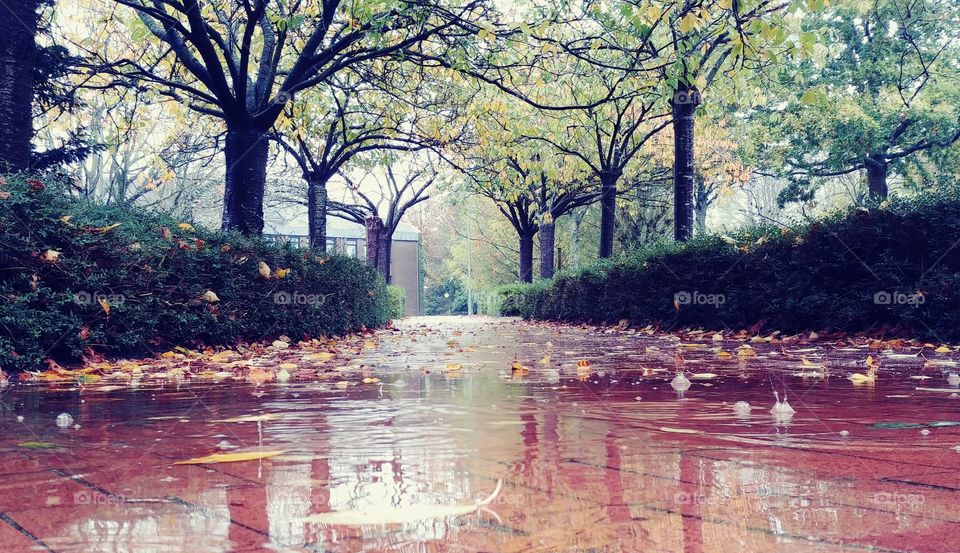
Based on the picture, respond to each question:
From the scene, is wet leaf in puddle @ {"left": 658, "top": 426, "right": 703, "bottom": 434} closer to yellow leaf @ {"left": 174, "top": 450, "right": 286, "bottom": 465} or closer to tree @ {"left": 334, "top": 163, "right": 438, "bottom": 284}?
yellow leaf @ {"left": 174, "top": 450, "right": 286, "bottom": 465}

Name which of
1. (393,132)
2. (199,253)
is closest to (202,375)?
(199,253)

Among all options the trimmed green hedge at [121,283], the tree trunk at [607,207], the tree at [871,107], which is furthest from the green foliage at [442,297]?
the trimmed green hedge at [121,283]

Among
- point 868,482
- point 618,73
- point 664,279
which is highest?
point 618,73

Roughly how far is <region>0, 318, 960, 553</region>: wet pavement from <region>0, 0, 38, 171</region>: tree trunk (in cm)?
464

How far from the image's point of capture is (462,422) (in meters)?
3.09

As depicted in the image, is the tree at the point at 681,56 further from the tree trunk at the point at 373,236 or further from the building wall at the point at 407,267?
the building wall at the point at 407,267

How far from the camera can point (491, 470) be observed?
Result: 2.14m

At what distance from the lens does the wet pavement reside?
1.50m

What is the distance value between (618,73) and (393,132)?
18.9 ft

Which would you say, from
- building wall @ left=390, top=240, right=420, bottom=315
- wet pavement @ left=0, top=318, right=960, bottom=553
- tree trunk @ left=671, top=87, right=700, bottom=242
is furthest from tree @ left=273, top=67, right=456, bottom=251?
building wall @ left=390, top=240, right=420, bottom=315

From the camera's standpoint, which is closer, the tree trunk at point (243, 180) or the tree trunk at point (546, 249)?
the tree trunk at point (243, 180)

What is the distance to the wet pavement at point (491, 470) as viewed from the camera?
4.93ft

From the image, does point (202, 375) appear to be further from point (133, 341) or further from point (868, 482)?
point (868, 482)

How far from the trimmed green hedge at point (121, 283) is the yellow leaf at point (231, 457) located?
13.8ft
